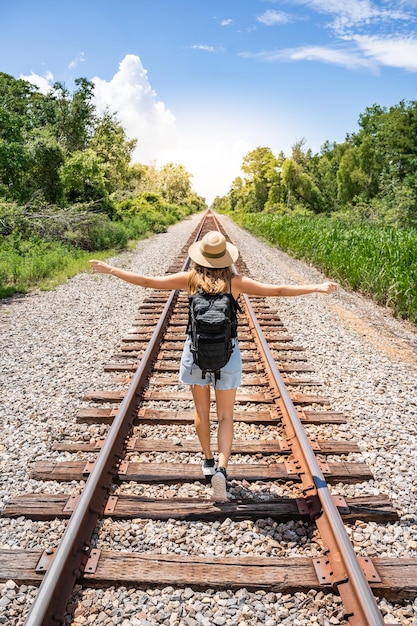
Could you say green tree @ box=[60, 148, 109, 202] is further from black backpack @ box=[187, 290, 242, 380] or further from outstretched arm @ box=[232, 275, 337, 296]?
black backpack @ box=[187, 290, 242, 380]

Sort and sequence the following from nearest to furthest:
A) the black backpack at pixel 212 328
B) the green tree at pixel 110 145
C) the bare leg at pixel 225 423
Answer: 1. the black backpack at pixel 212 328
2. the bare leg at pixel 225 423
3. the green tree at pixel 110 145

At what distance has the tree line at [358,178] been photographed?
122 feet

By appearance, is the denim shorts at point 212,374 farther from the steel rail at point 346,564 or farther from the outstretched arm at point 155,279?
the steel rail at point 346,564

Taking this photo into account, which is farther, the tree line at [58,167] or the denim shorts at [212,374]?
the tree line at [58,167]

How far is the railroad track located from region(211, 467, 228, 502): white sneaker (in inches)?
3.1

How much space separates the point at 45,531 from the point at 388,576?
79.9 inches

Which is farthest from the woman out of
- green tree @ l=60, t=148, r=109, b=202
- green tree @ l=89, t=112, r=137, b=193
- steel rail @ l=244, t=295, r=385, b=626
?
green tree @ l=89, t=112, r=137, b=193

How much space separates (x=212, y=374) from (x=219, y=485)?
2.35 feet

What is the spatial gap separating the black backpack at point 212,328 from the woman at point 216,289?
0.21ft

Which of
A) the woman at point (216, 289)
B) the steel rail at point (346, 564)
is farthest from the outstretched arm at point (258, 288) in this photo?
the steel rail at point (346, 564)

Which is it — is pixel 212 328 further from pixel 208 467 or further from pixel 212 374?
pixel 208 467

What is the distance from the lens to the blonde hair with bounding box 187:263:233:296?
2.98 metres

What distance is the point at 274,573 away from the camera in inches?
108

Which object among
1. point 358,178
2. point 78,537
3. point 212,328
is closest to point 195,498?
point 78,537
